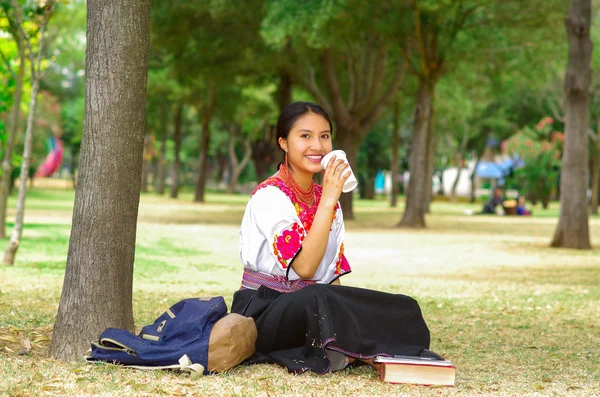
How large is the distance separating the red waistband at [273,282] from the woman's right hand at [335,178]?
57 cm

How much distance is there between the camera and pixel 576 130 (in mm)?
17828

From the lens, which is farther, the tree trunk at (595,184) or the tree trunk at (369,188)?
the tree trunk at (369,188)

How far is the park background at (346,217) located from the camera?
5.44 meters

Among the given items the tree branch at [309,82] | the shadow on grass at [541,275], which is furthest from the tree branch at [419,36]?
the shadow on grass at [541,275]

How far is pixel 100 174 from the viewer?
17.9 feet

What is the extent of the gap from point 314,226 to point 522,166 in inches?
1794

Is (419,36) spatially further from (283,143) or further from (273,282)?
(273,282)

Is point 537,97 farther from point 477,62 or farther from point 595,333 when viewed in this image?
point 595,333

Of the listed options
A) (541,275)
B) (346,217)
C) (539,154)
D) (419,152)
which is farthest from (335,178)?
(539,154)

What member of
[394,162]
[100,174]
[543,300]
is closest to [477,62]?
[394,162]

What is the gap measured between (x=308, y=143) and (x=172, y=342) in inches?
52.6

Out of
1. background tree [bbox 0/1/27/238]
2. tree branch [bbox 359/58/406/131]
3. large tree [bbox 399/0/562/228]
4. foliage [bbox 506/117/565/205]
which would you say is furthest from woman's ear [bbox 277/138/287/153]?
foliage [bbox 506/117/565/205]

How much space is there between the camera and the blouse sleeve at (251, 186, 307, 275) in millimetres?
4855

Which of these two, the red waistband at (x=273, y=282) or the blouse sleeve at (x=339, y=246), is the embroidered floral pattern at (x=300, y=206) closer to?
the blouse sleeve at (x=339, y=246)
